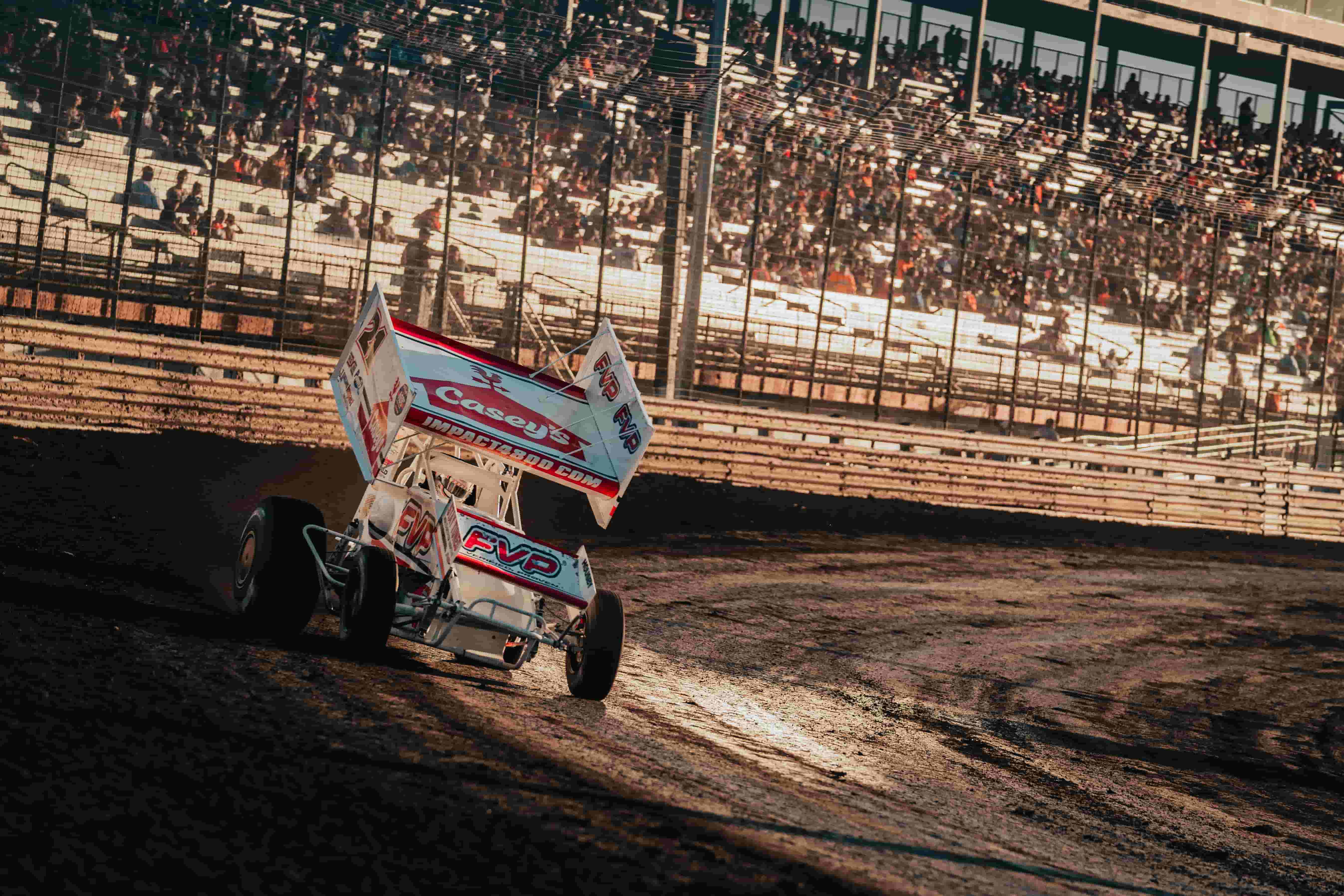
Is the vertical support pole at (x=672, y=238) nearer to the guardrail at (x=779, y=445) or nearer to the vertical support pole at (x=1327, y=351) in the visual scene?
the guardrail at (x=779, y=445)

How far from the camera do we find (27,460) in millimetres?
12484

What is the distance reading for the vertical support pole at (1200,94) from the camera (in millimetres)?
36531

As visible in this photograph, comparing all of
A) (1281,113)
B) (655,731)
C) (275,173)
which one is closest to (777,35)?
(1281,113)

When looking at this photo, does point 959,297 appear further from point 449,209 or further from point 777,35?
point 777,35

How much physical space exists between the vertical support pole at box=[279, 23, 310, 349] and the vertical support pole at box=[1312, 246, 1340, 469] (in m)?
15.3

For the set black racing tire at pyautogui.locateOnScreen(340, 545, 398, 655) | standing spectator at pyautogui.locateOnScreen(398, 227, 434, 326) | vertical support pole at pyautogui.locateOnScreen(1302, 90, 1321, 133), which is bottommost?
black racing tire at pyautogui.locateOnScreen(340, 545, 398, 655)

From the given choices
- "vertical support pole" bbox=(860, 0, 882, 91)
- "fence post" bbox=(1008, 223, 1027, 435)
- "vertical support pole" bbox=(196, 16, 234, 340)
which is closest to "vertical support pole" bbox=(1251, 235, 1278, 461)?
"fence post" bbox=(1008, 223, 1027, 435)

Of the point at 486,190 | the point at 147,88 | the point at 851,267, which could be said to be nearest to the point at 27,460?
the point at 147,88

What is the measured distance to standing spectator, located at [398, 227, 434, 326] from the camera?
16250 millimetres

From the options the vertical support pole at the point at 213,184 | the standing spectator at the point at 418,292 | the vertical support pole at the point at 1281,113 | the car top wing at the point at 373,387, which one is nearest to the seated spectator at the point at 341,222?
the standing spectator at the point at 418,292

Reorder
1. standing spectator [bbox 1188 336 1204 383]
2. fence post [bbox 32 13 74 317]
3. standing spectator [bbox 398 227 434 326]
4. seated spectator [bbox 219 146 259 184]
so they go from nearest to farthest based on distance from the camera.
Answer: fence post [bbox 32 13 74 317] < seated spectator [bbox 219 146 259 184] < standing spectator [bbox 398 227 434 326] < standing spectator [bbox 1188 336 1204 383]

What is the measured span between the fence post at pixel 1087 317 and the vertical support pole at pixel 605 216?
7.18 meters

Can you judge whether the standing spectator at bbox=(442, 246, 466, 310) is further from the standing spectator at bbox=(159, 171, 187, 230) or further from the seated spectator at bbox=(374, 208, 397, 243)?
the standing spectator at bbox=(159, 171, 187, 230)

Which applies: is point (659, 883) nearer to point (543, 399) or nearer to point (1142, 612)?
point (543, 399)
